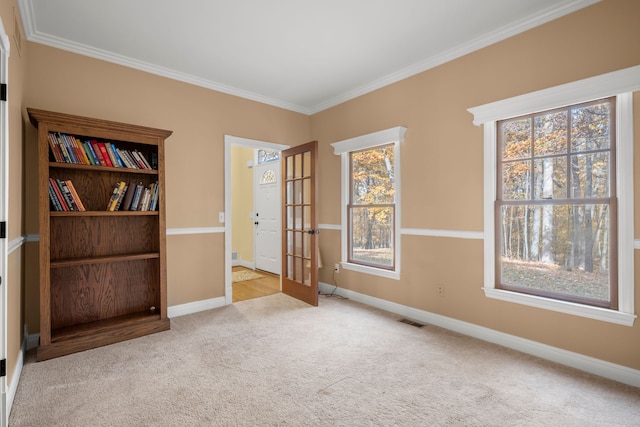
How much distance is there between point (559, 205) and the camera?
8.29ft

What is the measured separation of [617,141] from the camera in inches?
87.4

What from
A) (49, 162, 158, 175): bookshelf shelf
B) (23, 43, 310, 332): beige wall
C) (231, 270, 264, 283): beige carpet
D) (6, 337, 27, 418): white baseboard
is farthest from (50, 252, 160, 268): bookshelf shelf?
(231, 270, 264, 283): beige carpet

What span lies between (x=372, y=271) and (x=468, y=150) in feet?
5.90

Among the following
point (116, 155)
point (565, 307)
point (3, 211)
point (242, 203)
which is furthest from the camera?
point (242, 203)

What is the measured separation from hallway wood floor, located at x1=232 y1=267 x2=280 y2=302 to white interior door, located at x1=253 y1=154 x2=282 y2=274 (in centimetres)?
30

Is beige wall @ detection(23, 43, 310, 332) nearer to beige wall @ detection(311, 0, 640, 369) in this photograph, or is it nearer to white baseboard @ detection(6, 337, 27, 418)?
white baseboard @ detection(6, 337, 27, 418)

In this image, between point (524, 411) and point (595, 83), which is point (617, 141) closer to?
point (595, 83)

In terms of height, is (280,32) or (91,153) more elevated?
(280,32)

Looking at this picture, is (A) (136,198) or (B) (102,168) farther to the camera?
(A) (136,198)

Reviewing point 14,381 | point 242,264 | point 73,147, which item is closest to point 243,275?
point 242,264

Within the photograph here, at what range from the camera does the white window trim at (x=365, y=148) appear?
3623mm

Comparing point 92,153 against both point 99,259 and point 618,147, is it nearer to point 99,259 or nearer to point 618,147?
point 99,259

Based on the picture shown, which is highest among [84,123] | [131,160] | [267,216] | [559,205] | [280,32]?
[280,32]

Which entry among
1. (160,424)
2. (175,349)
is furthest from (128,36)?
(160,424)
